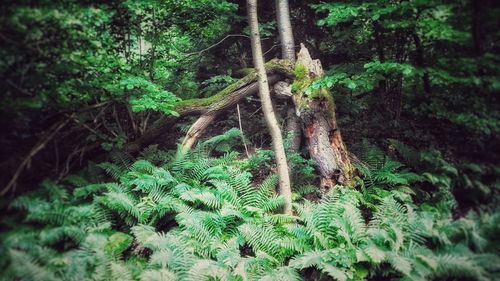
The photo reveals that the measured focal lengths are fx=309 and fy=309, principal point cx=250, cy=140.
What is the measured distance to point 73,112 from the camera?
4926mm

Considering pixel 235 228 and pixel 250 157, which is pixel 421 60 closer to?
pixel 250 157

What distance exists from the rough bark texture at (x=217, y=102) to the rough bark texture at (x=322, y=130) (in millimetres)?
576

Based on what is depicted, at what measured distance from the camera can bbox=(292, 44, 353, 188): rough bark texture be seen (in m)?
6.23

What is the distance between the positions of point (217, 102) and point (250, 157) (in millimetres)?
1574

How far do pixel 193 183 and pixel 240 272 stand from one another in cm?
221

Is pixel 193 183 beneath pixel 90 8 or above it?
beneath

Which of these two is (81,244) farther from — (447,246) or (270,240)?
(447,246)

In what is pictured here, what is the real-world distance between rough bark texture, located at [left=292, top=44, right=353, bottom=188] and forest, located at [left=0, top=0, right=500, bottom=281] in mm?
30

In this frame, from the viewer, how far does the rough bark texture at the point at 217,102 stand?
283 inches

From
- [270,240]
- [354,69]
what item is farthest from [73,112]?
[354,69]

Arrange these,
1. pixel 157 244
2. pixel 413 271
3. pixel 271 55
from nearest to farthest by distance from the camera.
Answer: pixel 413 271
pixel 157 244
pixel 271 55

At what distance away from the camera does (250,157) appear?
23.0 feet

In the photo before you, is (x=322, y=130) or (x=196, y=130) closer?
(x=322, y=130)

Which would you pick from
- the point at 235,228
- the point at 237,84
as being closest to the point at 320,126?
the point at 237,84
